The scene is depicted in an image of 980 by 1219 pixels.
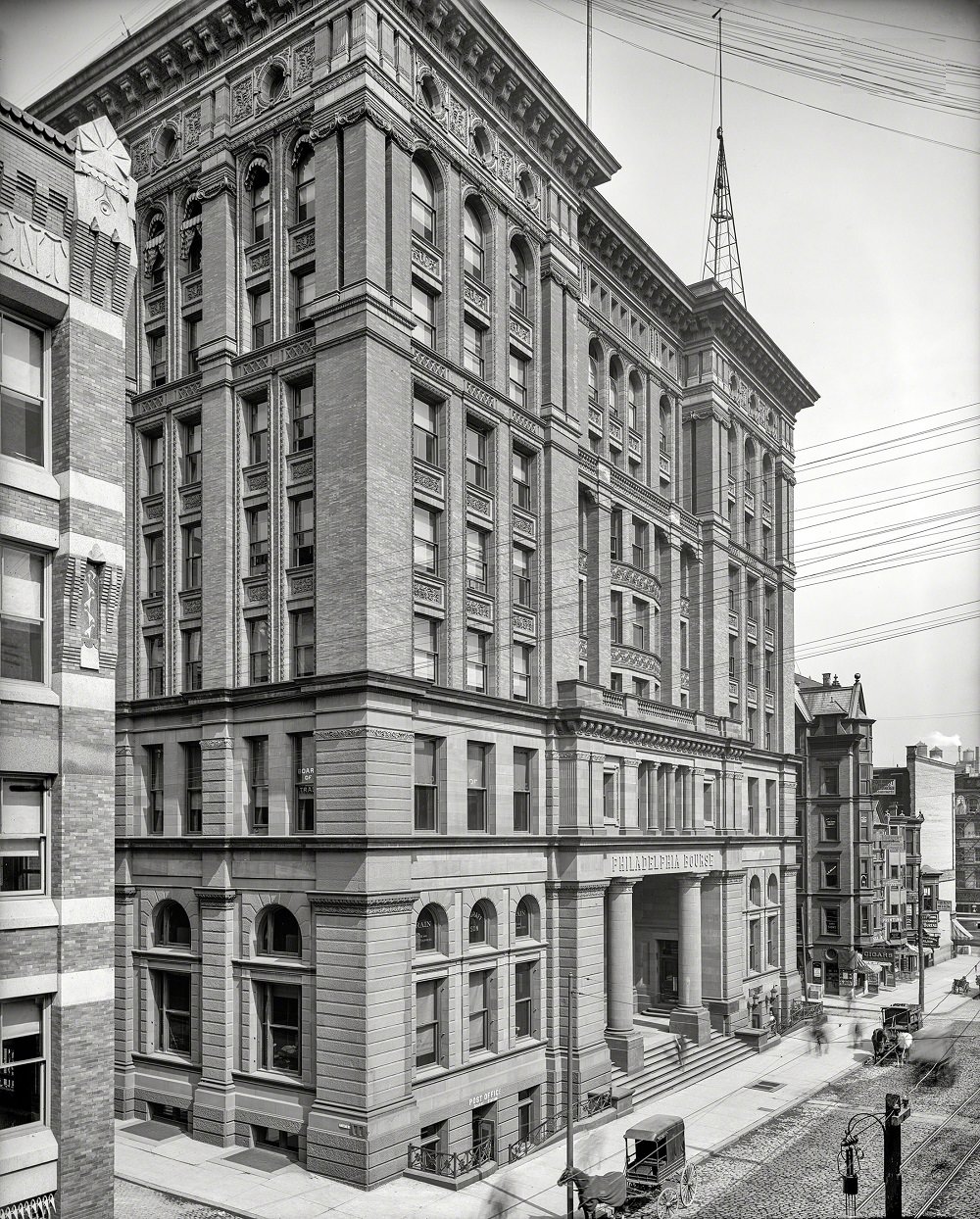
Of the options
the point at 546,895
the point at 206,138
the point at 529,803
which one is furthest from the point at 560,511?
the point at 206,138

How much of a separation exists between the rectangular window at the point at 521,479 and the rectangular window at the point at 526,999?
1584 cm

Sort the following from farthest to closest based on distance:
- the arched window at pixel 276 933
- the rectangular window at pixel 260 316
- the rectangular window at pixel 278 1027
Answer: the rectangular window at pixel 260 316 → the arched window at pixel 276 933 → the rectangular window at pixel 278 1027

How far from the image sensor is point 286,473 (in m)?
32.6

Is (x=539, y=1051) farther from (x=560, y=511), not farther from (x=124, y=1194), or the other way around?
(x=560, y=511)

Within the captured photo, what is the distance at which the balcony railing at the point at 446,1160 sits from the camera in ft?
94.9

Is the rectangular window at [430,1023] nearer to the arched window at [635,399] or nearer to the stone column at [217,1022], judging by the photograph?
the stone column at [217,1022]

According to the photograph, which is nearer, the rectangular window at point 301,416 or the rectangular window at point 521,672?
the rectangular window at point 301,416

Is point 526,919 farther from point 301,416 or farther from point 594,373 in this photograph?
Result: point 594,373

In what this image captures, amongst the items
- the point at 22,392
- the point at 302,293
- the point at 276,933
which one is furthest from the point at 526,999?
the point at 22,392

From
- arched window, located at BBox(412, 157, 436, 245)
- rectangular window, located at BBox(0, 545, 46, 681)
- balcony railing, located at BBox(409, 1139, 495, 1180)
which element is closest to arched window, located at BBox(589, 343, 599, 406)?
arched window, located at BBox(412, 157, 436, 245)

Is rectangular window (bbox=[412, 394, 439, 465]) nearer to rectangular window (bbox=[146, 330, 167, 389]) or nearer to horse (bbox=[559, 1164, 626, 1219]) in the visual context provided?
rectangular window (bbox=[146, 330, 167, 389])

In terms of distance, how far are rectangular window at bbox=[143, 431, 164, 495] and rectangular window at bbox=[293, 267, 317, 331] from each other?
7.15 m

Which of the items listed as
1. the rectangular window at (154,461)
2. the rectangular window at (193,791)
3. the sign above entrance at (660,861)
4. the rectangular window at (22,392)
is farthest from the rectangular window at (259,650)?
the sign above entrance at (660,861)

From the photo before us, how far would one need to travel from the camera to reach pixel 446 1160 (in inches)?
1197
